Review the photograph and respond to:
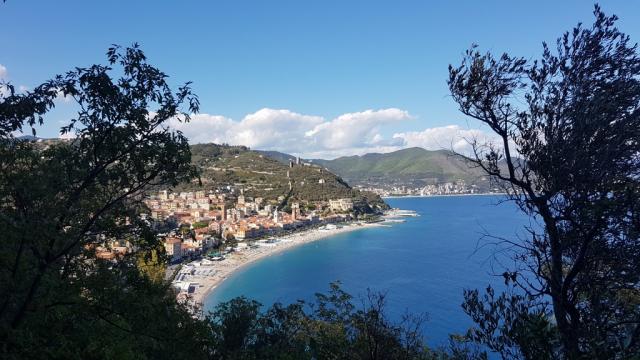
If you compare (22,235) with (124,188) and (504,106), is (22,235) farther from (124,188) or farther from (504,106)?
(504,106)

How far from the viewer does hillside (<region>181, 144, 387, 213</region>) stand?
117 m

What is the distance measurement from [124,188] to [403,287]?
127 ft

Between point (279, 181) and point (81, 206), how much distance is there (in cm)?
12295

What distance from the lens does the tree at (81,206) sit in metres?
4.20

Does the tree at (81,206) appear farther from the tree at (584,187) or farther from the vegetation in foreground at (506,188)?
the tree at (584,187)

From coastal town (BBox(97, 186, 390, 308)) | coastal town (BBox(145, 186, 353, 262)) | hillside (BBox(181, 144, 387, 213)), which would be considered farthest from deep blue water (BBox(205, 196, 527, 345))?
hillside (BBox(181, 144, 387, 213))

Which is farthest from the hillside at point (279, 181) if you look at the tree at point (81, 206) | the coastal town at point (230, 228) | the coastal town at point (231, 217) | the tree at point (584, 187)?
the tree at point (584, 187)

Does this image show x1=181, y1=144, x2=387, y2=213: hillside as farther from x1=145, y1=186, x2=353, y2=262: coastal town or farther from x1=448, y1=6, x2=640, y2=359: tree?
x1=448, y1=6, x2=640, y2=359: tree

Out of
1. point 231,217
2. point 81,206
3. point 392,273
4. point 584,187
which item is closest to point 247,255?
point 392,273

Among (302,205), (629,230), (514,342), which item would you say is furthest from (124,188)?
(302,205)

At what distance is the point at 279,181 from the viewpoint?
12769 cm

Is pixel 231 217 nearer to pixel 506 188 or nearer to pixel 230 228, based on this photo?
pixel 230 228

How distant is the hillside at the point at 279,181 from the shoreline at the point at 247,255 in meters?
22.0

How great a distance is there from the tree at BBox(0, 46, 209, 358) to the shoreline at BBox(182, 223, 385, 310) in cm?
2159
